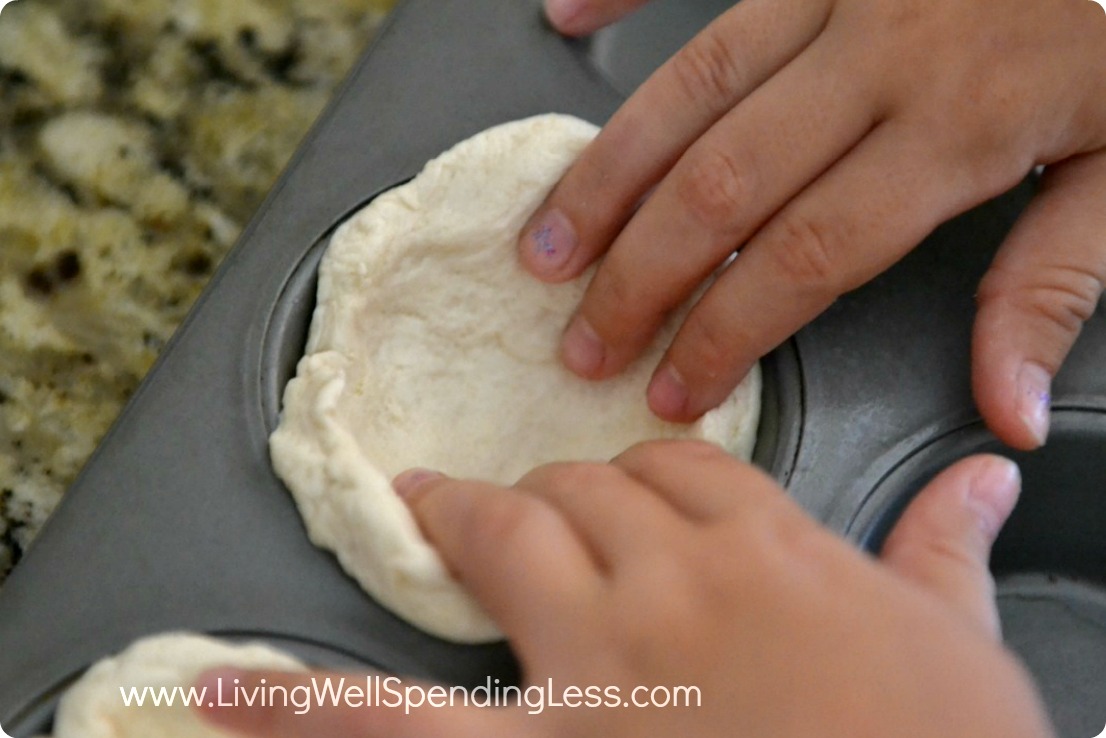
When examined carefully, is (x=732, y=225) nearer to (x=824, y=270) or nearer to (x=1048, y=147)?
(x=824, y=270)

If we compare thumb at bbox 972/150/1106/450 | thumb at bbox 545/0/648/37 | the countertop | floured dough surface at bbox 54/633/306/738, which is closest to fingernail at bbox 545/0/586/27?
thumb at bbox 545/0/648/37

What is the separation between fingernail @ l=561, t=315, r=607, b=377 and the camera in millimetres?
634

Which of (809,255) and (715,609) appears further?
(809,255)

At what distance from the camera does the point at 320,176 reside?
0.67 meters

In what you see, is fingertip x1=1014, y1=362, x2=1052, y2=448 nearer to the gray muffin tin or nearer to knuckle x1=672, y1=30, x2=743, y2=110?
the gray muffin tin

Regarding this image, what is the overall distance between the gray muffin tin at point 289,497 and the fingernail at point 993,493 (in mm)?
58

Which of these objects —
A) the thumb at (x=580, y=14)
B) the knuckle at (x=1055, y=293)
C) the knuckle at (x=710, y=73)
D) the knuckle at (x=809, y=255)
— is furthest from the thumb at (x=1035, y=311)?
the thumb at (x=580, y=14)

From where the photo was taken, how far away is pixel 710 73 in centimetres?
65

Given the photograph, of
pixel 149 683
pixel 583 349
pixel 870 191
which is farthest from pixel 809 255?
pixel 149 683

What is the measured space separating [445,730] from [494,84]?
47 cm

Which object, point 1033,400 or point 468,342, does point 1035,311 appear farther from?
point 468,342

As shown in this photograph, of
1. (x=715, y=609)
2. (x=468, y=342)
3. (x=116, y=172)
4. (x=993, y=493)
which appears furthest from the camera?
(x=116, y=172)

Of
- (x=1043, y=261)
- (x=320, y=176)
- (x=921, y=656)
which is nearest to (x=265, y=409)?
(x=320, y=176)

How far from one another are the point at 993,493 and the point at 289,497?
42 centimetres
